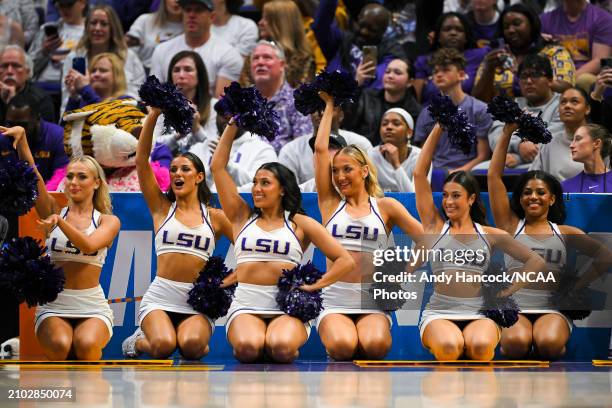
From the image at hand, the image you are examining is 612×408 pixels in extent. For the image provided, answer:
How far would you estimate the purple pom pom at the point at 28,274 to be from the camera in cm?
677

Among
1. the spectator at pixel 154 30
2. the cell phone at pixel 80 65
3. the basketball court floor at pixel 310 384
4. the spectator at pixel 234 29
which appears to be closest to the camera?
the basketball court floor at pixel 310 384

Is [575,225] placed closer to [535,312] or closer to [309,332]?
[535,312]

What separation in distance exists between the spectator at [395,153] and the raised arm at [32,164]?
255 cm

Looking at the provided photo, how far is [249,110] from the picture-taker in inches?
279

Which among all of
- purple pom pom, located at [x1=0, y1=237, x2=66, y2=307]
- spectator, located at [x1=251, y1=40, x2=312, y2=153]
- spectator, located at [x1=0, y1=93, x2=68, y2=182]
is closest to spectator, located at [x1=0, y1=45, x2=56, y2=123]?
spectator, located at [x1=0, y1=93, x2=68, y2=182]

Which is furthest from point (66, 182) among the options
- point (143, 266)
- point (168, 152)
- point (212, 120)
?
point (212, 120)

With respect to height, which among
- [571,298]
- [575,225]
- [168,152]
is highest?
[168,152]

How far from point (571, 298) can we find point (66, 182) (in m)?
3.44

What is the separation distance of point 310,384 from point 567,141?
368cm

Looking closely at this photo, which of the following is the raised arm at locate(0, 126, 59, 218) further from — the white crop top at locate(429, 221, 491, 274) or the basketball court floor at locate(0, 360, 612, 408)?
the white crop top at locate(429, 221, 491, 274)

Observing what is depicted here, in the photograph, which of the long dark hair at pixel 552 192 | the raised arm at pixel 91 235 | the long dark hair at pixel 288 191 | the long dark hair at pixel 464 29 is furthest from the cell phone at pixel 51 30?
the long dark hair at pixel 552 192

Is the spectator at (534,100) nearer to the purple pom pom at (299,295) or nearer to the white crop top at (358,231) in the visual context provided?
the white crop top at (358,231)

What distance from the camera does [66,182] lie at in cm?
729

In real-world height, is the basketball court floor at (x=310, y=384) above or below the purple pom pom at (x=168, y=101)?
below
